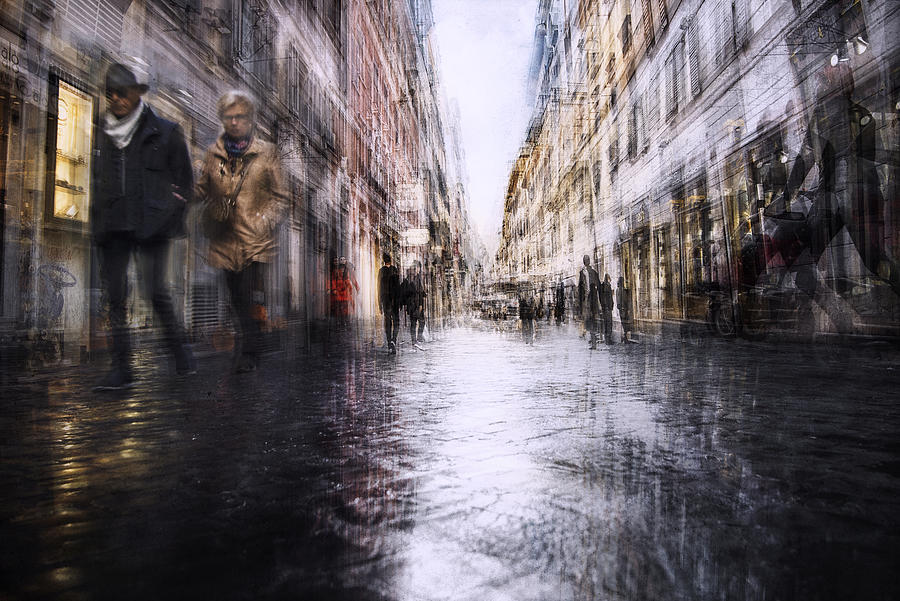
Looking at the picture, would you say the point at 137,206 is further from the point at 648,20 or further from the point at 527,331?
the point at 648,20

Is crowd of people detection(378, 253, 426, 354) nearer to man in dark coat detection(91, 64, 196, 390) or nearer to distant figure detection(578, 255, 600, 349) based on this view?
distant figure detection(578, 255, 600, 349)

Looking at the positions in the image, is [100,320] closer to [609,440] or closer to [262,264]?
[262,264]

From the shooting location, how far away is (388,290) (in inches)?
378

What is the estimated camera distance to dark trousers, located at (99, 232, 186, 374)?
438cm

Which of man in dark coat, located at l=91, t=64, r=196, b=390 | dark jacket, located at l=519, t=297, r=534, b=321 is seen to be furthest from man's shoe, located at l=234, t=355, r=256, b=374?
dark jacket, located at l=519, t=297, r=534, b=321

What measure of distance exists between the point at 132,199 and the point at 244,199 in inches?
52.9

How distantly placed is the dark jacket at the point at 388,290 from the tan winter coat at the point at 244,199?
12.2 feet

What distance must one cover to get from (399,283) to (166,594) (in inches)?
358

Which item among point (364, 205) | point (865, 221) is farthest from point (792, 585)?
point (364, 205)

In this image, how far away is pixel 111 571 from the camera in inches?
58.4

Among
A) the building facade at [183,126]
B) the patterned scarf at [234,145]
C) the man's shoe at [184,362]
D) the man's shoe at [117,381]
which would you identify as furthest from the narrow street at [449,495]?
the building facade at [183,126]

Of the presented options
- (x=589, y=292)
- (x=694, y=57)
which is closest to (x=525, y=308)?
(x=589, y=292)

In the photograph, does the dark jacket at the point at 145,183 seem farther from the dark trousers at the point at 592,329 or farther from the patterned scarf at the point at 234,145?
the dark trousers at the point at 592,329

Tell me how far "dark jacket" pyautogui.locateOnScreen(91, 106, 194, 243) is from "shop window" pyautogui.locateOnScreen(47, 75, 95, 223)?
12.4 feet
